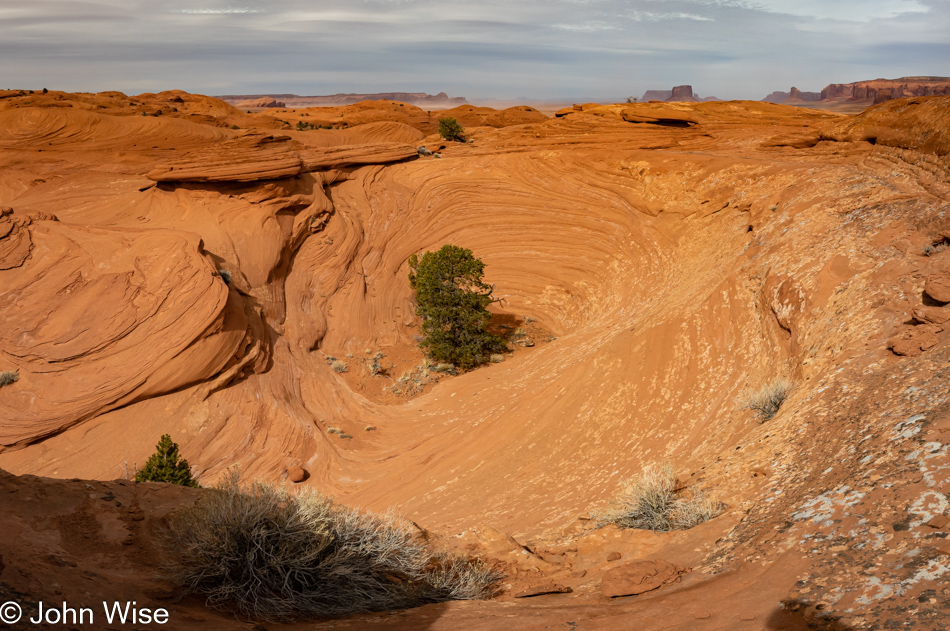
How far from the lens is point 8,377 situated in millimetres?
13133

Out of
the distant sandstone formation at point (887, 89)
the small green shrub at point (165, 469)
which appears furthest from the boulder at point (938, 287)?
the distant sandstone formation at point (887, 89)

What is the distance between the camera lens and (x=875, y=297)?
834cm

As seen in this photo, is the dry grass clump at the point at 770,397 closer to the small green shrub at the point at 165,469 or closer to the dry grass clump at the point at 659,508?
the dry grass clump at the point at 659,508

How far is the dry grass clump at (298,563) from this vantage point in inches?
190

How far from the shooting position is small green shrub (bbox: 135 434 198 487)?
1043 cm

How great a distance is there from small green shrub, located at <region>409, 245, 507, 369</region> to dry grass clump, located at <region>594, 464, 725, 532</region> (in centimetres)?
1168

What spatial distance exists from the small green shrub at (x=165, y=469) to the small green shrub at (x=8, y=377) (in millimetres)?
4998

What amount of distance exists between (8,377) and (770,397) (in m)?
15.5

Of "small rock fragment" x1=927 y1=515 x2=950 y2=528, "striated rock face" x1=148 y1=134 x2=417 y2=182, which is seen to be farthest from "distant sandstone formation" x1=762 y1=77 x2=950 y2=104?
"small rock fragment" x1=927 y1=515 x2=950 y2=528

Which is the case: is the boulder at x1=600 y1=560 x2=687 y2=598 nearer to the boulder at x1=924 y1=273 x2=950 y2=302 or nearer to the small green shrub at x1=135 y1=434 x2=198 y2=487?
the boulder at x1=924 y1=273 x2=950 y2=302

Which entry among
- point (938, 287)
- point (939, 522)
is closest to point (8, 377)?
point (939, 522)

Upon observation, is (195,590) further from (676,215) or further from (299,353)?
(676,215)

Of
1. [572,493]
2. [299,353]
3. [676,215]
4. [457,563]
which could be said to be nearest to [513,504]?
[572,493]

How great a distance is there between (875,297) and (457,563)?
695 centimetres
